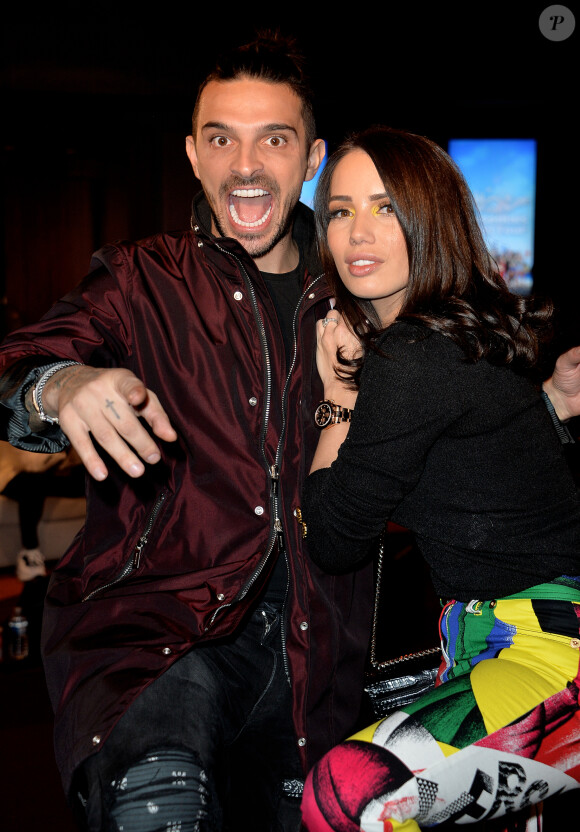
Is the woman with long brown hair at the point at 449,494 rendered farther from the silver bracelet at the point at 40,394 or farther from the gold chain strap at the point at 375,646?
the silver bracelet at the point at 40,394

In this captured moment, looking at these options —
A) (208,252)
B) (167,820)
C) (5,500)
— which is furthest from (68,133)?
(167,820)

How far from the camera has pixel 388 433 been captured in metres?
1.43

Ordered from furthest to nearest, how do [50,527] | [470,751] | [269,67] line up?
[50,527]
[269,67]
[470,751]

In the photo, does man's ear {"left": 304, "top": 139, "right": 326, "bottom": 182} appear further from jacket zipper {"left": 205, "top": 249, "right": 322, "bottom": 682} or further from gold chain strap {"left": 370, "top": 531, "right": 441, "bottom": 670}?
gold chain strap {"left": 370, "top": 531, "right": 441, "bottom": 670}

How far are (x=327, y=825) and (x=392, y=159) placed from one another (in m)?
1.27

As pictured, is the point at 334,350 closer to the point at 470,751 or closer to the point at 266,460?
the point at 266,460

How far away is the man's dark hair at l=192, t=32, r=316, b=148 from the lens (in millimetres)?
2000

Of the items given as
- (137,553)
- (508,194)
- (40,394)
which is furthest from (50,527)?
(508,194)

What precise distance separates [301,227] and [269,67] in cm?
40

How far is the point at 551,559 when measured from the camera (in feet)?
4.95

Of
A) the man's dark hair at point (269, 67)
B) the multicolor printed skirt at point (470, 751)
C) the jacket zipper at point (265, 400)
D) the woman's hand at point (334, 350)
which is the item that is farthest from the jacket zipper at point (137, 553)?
the man's dark hair at point (269, 67)

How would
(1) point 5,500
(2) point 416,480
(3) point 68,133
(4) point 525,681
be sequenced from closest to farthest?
(4) point 525,681
(2) point 416,480
(1) point 5,500
(3) point 68,133

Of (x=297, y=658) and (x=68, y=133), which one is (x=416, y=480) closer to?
(x=297, y=658)

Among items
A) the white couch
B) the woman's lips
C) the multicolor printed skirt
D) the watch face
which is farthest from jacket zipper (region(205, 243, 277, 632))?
the white couch
